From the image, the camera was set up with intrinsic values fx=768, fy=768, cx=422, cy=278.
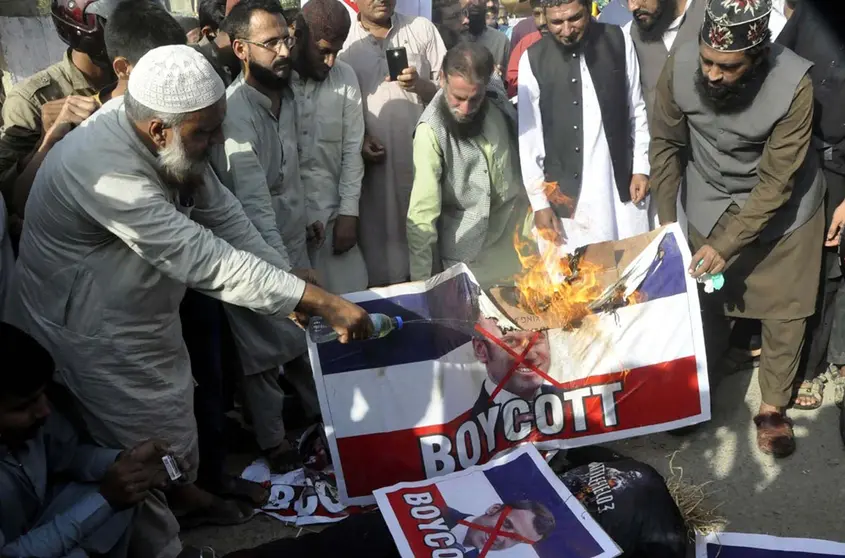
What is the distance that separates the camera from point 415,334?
3.53m

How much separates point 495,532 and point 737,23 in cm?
245

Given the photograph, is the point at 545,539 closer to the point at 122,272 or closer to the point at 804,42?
the point at 122,272

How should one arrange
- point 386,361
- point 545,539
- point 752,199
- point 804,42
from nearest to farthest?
point 545,539 < point 386,361 < point 752,199 < point 804,42

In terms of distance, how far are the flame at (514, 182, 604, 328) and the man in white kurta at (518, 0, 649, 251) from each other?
2.02 ft

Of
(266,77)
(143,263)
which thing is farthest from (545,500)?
(266,77)

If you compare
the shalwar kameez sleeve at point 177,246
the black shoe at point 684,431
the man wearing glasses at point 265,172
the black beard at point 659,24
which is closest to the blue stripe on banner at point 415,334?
the man wearing glasses at point 265,172

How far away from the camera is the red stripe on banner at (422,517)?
2.82 metres

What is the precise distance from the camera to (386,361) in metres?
3.54

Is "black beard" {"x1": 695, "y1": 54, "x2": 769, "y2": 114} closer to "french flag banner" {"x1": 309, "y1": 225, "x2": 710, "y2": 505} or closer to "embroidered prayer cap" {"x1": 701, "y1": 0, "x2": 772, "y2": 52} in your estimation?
"embroidered prayer cap" {"x1": 701, "y1": 0, "x2": 772, "y2": 52}

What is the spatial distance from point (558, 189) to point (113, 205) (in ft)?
8.91

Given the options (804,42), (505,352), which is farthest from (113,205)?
(804,42)

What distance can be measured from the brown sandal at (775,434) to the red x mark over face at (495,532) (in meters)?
1.72

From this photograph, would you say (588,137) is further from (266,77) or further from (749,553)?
(749,553)

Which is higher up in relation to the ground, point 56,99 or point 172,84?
point 172,84
